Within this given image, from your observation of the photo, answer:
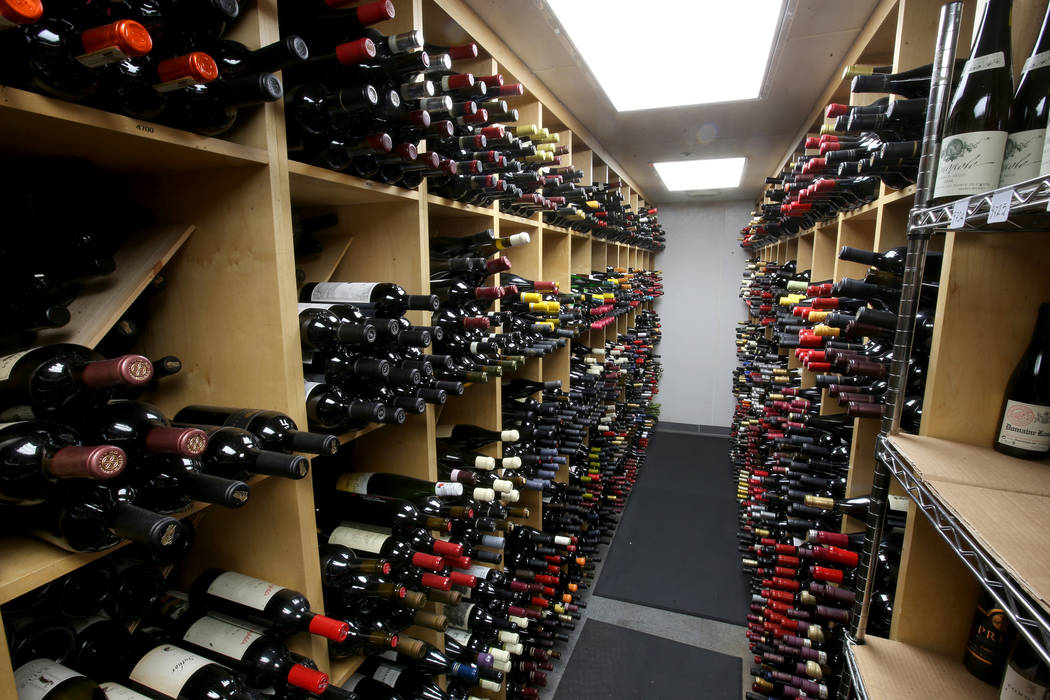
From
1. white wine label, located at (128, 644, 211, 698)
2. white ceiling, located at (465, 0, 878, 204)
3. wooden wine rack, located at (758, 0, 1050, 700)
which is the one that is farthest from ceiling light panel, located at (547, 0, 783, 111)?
white wine label, located at (128, 644, 211, 698)

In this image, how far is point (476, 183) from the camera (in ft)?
3.74

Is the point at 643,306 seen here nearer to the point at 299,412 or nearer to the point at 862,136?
the point at 862,136

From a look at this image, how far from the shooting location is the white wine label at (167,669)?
0.59 m

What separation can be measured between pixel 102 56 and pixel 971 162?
0.96m

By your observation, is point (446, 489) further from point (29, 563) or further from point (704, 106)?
point (704, 106)

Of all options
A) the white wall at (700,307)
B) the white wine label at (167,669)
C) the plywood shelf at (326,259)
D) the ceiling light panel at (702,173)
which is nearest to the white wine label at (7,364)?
the white wine label at (167,669)

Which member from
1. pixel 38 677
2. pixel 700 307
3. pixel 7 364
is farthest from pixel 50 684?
pixel 700 307

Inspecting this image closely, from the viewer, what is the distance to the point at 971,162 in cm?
60

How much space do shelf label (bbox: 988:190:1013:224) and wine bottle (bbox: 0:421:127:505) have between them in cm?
84

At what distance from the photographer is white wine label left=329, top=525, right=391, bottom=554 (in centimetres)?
90

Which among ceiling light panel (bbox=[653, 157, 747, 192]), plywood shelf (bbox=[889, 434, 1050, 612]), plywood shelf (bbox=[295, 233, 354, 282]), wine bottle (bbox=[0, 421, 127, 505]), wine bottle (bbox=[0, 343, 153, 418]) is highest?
ceiling light panel (bbox=[653, 157, 747, 192])

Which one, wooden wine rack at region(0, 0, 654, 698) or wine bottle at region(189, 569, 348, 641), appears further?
wine bottle at region(189, 569, 348, 641)

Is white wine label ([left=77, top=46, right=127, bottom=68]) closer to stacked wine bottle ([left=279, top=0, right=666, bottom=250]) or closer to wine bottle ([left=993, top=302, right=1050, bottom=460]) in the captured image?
stacked wine bottle ([left=279, top=0, right=666, bottom=250])

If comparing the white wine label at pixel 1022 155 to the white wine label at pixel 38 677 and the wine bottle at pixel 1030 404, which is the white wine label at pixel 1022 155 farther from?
the white wine label at pixel 38 677
